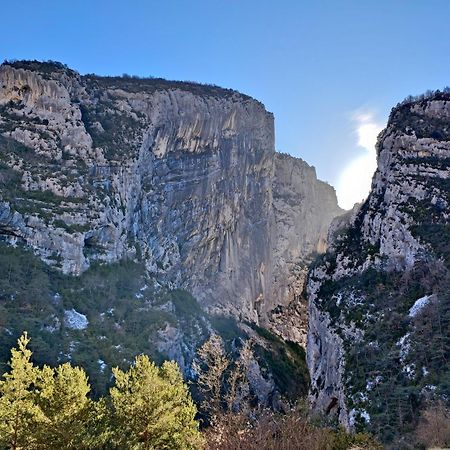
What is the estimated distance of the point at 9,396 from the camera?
26.5m

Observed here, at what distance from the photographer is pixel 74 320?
2270 inches

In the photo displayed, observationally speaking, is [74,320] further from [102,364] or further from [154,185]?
[154,185]

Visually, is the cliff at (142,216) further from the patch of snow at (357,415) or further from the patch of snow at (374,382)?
the patch of snow at (374,382)

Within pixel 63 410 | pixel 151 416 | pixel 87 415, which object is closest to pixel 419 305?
pixel 151 416

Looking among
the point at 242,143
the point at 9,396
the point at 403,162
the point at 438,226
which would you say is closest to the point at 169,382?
the point at 9,396

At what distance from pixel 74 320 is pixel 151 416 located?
34847 millimetres

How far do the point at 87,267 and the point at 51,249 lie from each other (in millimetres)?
5300

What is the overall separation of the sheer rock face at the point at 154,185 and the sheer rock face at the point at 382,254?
31397mm

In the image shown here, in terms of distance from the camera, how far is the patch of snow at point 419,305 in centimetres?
3494

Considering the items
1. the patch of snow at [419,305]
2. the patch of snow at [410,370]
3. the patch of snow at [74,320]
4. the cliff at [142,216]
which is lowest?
the patch of snow at [410,370]

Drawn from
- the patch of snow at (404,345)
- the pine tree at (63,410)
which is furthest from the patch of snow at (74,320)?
the patch of snow at (404,345)

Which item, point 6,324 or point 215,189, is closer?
point 6,324

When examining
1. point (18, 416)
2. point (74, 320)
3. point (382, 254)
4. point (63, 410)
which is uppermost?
point (382, 254)

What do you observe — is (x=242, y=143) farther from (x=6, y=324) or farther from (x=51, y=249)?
(x=6, y=324)
